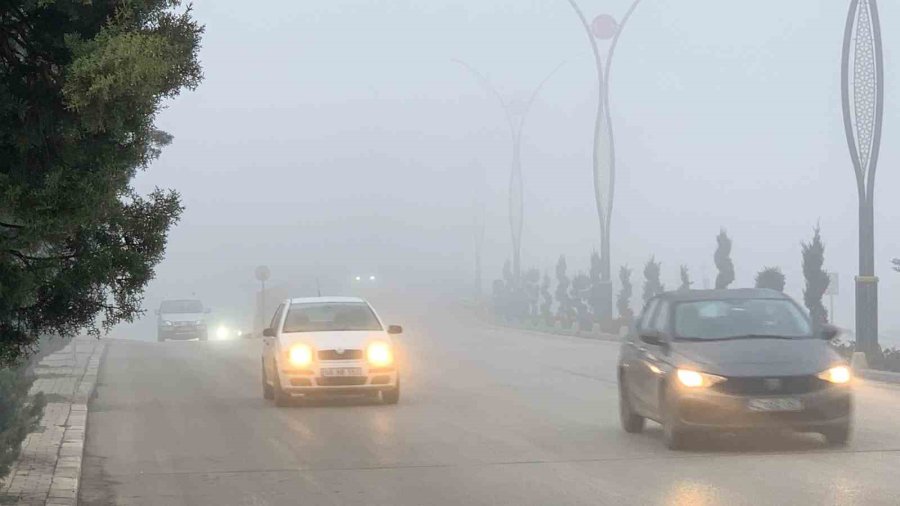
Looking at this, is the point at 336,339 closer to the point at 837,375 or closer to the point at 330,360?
the point at 330,360

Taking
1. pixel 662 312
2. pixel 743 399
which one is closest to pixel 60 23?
pixel 743 399

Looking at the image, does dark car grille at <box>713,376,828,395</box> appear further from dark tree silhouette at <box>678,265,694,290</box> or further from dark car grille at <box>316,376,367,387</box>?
dark tree silhouette at <box>678,265,694,290</box>

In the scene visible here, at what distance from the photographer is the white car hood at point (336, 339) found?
2145 cm

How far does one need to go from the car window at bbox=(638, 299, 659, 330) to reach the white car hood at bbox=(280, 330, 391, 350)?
214 inches

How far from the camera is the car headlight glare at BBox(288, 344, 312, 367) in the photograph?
21.2m

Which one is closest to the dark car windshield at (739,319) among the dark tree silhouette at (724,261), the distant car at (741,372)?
the distant car at (741,372)

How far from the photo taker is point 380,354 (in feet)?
70.3

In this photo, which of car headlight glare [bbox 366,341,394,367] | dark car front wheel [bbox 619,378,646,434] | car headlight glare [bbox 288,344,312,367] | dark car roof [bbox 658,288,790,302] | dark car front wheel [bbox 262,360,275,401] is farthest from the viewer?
dark car front wheel [bbox 262,360,275,401]

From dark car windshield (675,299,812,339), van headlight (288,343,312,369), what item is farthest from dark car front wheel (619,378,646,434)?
van headlight (288,343,312,369)

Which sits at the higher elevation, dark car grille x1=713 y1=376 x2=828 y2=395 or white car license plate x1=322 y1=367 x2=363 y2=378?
dark car grille x1=713 y1=376 x2=828 y2=395

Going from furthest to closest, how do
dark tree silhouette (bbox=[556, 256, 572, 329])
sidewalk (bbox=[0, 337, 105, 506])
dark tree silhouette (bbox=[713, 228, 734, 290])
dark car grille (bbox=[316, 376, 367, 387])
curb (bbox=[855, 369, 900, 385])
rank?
dark tree silhouette (bbox=[556, 256, 572, 329]) → dark tree silhouette (bbox=[713, 228, 734, 290]) → curb (bbox=[855, 369, 900, 385]) → dark car grille (bbox=[316, 376, 367, 387]) → sidewalk (bbox=[0, 337, 105, 506])

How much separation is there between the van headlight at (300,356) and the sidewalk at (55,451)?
9.10ft

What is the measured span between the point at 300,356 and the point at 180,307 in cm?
4562

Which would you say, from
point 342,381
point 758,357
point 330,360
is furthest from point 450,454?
Result: point 330,360
